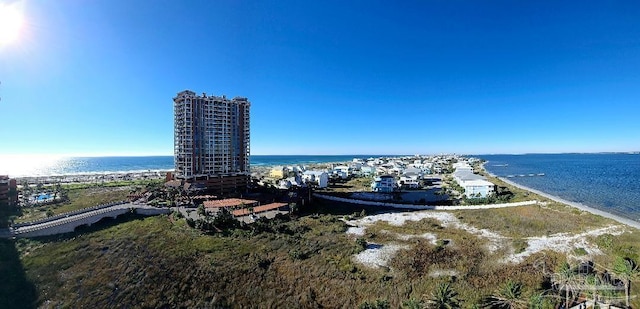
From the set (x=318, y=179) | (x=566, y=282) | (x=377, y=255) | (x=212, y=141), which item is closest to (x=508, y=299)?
(x=566, y=282)

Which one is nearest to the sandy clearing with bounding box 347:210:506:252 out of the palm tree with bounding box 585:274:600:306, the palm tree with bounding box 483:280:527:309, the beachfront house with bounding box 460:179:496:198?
the palm tree with bounding box 585:274:600:306

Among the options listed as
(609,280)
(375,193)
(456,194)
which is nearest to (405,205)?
(375,193)

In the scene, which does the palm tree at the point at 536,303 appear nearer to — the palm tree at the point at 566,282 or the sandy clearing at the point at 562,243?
the palm tree at the point at 566,282

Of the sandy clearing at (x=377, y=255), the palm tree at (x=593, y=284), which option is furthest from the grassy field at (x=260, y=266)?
the palm tree at (x=593, y=284)

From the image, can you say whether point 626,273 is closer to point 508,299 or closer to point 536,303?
point 536,303

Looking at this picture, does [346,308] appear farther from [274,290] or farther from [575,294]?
[575,294]
